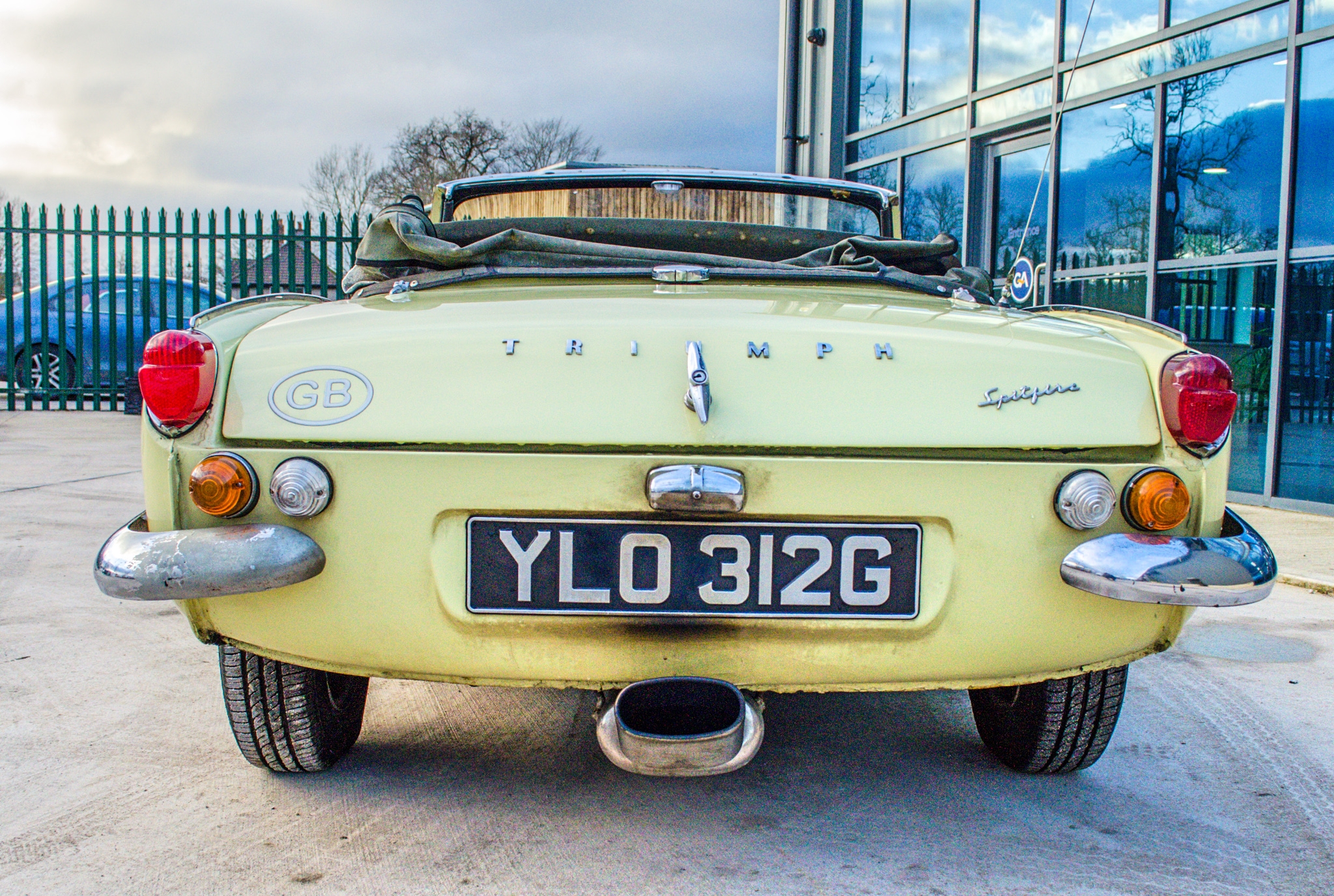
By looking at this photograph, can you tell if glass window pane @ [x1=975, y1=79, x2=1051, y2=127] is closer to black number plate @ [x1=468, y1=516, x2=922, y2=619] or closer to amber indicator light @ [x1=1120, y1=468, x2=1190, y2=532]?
amber indicator light @ [x1=1120, y1=468, x2=1190, y2=532]

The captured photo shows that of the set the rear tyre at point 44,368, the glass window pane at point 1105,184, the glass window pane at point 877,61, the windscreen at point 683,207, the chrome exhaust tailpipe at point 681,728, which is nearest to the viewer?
the chrome exhaust tailpipe at point 681,728

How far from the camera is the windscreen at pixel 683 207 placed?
323 cm

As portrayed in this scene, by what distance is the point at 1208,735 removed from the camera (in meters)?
2.66

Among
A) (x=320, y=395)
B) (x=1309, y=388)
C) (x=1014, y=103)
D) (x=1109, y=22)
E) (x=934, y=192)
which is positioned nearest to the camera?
(x=320, y=395)

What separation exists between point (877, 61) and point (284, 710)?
10.1m

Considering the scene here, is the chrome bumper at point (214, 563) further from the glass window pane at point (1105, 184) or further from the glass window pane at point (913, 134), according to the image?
the glass window pane at point (913, 134)

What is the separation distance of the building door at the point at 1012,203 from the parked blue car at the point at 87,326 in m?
7.75

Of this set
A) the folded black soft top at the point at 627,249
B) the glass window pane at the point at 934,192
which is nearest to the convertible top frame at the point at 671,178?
the folded black soft top at the point at 627,249

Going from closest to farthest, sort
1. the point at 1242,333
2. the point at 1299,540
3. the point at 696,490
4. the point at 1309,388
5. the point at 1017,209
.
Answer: the point at 696,490 → the point at 1299,540 → the point at 1309,388 → the point at 1242,333 → the point at 1017,209

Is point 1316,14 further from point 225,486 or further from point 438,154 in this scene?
point 438,154

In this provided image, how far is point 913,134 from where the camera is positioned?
33.1 ft

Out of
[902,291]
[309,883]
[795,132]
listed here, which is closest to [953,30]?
[795,132]

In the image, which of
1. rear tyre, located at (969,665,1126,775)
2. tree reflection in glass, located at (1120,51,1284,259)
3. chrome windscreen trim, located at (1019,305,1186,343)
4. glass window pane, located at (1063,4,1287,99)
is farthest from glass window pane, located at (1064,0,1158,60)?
rear tyre, located at (969,665,1126,775)

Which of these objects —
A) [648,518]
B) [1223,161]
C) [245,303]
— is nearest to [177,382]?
[245,303]
